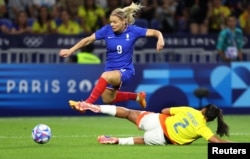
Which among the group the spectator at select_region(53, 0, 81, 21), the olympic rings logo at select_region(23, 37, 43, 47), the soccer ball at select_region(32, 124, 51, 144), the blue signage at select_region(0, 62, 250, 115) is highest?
the spectator at select_region(53, 0, 81, 21)

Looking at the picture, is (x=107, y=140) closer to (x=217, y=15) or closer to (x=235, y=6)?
(x=217, y=15)

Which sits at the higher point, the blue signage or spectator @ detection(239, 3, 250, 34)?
spectator @ detection(239, 3, 250, 34)

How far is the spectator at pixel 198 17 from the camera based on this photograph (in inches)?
1064

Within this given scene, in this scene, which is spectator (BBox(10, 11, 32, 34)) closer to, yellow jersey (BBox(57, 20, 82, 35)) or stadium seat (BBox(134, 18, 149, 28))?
yellow jersey (BBox(57, 20, 82, 35))

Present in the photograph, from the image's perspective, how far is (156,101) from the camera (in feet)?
73.7

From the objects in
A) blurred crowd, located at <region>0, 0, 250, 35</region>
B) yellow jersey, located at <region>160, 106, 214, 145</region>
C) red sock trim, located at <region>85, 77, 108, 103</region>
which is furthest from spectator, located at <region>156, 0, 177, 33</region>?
yellow jersey, located at <region>160, 106, 214, 145</region>

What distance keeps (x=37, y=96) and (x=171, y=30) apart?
633 cm

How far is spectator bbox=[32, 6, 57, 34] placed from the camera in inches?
1006

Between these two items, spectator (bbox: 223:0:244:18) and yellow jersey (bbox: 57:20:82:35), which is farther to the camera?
spectator (bbox: 223:0:244:18)

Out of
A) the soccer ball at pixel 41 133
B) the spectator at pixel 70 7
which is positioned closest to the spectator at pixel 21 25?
the spectator at pixel 70 7

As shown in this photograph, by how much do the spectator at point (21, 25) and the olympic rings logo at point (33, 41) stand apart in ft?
1.58

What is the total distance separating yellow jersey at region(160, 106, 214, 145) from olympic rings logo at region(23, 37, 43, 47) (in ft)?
34.9

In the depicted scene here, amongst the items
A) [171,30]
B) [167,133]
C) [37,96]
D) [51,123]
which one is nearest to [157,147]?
[167,133]

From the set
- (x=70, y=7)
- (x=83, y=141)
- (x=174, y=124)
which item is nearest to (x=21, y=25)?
(x=70, y=7)
